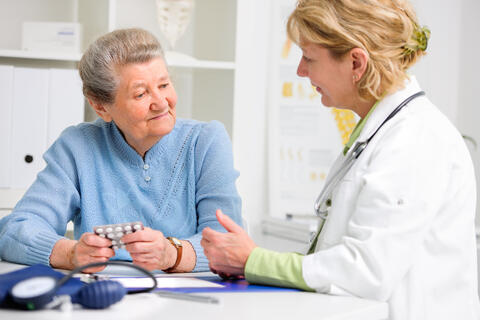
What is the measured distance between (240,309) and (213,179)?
2.53 ft

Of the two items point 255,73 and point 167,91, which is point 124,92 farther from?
point 255,73

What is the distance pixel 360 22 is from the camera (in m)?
1.35

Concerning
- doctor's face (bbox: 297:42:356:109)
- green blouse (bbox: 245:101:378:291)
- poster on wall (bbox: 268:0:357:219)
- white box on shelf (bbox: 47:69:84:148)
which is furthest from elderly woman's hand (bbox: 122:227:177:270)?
poster on wall (bbox: 268:0:357:219)

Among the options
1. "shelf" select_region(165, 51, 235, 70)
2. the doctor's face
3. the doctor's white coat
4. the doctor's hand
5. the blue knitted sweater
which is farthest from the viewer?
"shelf" select_region(165, 51, 235, 70)

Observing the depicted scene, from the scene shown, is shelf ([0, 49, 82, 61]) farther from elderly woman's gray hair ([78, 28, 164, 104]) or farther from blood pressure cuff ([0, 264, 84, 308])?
blood pressure cuff ([0, 264, 84, 308])

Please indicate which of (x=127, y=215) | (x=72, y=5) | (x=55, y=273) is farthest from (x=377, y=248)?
(x=72, y=5)

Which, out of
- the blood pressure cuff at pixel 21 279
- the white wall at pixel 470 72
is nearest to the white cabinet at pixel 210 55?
the white wall at pixel 470 72

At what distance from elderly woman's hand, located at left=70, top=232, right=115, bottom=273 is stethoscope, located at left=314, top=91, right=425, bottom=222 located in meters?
0.48

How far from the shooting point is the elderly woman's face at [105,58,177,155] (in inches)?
71.2

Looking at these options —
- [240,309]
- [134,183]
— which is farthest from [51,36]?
[240,309]

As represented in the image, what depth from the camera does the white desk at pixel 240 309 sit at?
0.99 meters

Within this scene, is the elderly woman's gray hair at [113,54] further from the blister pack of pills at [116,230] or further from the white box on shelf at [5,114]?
the white box on shelf at [5,114]

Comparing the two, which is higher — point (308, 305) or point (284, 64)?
point (284, 64)

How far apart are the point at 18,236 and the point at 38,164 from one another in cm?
103
